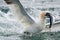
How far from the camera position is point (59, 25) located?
3.66 meters

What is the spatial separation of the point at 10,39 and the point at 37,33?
0.55m

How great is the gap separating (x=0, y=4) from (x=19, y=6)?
9.01 ft

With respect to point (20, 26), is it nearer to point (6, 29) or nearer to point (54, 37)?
point (6, 29)

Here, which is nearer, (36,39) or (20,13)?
(36,39)

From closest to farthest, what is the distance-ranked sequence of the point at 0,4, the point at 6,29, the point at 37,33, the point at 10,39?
the point at 10,39
the point at 37,33
the point at 6,29
the point at 0,4

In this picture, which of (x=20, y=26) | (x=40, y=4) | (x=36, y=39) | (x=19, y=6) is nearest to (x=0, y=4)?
(x=40, y=4)

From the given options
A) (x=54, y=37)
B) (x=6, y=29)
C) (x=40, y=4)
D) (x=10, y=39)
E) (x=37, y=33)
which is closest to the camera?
(x=10, y=39)

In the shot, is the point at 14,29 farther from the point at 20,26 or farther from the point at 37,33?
the point at 37,33

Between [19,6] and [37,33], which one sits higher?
[19,6]

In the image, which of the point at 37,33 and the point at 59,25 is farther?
the point at 59,25

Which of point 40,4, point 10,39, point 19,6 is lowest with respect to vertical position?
point 40,4

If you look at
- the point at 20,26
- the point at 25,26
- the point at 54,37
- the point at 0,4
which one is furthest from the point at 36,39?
the point at 0,4

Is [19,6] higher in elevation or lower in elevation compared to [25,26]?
higher

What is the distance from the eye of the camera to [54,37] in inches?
119
